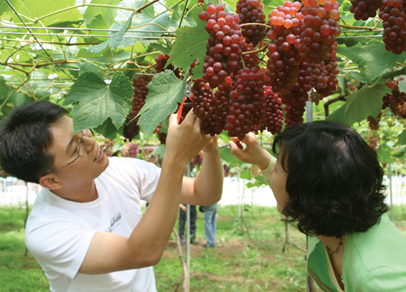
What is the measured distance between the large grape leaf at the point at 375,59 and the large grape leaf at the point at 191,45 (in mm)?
441

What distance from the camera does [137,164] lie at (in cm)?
196

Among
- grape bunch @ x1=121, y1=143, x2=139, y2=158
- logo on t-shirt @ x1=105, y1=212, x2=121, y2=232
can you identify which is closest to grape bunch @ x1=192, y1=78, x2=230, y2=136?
logo on t-shirt @ x1=105, y1=212, x2=121, y2=232

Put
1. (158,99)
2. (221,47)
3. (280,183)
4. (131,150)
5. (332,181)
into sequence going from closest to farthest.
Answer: (221,47), (158,99), (332,181), (280,183), (131,150)

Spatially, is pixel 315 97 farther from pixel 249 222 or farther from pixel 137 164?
pixel 249 222

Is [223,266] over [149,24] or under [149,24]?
under

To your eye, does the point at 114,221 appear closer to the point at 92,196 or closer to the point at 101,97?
the point at 92,196

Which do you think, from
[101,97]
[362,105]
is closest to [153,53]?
[101,97]

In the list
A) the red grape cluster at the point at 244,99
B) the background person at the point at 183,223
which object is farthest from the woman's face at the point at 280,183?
the background person at the point at 183,223

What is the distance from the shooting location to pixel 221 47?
2.31 ft

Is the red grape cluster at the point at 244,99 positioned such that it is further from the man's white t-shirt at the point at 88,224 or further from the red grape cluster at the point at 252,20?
the man's white t-shirt at the point at 88,224

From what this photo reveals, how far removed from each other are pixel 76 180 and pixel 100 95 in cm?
49

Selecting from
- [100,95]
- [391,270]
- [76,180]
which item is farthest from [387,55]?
[76,180]

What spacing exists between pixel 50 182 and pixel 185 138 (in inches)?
31.6

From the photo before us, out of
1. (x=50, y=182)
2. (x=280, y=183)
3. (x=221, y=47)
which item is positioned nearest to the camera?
(x=221, y=47)
